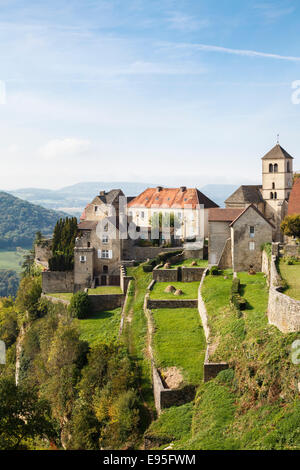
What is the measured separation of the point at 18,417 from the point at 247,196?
3405cm

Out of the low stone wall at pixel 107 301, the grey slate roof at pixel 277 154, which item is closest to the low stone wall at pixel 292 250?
the low stone wall at pixel 107 301

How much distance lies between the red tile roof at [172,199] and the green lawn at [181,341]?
24.3 m

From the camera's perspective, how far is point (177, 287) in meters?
41.6

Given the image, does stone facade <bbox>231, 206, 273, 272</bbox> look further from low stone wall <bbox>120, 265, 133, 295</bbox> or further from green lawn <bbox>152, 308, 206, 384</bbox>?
low stone wall <bbox>120, 265, 133, 295</bbox>

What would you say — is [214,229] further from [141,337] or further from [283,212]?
[141,337]

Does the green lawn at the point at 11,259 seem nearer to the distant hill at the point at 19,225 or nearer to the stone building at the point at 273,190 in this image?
the distant hill at the point at 19,225

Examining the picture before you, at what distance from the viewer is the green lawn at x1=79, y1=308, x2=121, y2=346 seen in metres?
37.3

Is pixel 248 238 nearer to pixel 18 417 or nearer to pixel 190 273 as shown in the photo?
pixel 190 273

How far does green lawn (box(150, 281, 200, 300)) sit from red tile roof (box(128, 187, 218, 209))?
690 inches

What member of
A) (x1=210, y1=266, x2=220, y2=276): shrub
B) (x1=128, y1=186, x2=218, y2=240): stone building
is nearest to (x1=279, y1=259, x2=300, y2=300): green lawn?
(x1=210, y1=266, x2=220, y2=276): shrub

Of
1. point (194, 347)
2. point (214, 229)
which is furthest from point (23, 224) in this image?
point (194, 347)

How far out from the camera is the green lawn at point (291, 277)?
25.4 meters

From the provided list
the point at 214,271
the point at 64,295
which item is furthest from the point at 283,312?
the point at 64,295
